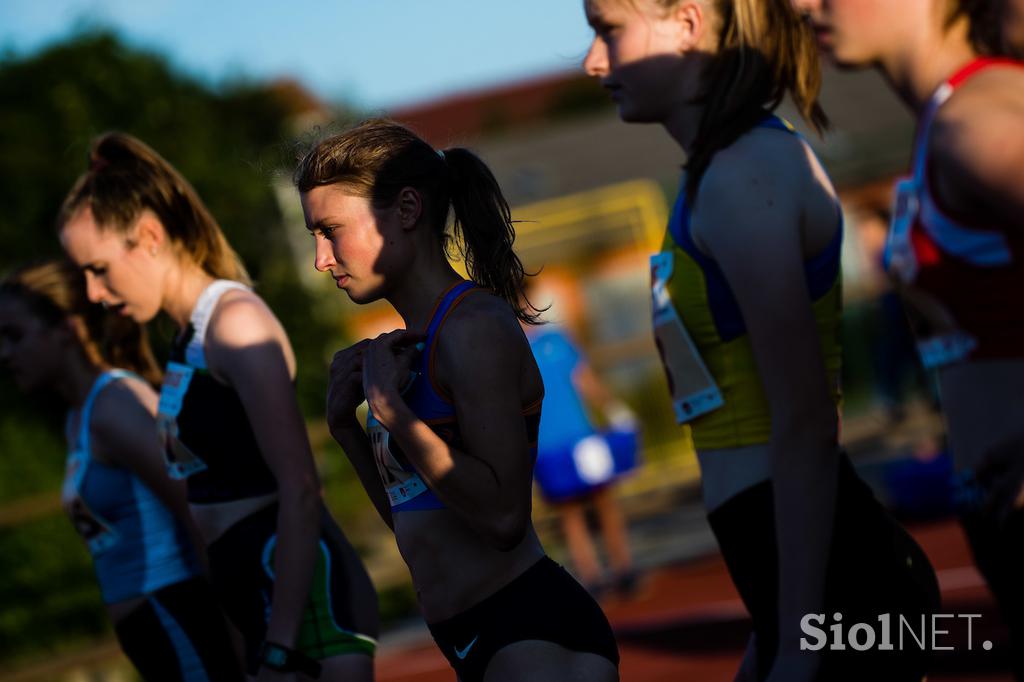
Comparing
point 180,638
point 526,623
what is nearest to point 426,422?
point 526,623

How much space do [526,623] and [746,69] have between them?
1143mm

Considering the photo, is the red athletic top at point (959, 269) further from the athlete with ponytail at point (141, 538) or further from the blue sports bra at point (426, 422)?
the athlete with ponytail at point (141, 538)

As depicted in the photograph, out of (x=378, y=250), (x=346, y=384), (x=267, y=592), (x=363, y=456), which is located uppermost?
(x=378, y=250)

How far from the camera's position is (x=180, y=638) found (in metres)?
3.72

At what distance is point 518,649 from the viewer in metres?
2.42

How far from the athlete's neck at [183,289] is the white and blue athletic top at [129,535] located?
0.61 metres

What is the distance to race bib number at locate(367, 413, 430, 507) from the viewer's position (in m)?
2.57

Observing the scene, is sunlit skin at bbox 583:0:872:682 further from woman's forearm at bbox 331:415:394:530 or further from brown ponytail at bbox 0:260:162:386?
brown ponytail at bbox 0:260:162:386

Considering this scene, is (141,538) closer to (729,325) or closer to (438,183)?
(438,183)

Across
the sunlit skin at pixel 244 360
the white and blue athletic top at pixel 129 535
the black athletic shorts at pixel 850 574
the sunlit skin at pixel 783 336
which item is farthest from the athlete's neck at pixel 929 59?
the white and blue athletic top at pixel 129 535

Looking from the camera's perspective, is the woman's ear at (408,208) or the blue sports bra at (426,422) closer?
the blue sports bra at (426,422)

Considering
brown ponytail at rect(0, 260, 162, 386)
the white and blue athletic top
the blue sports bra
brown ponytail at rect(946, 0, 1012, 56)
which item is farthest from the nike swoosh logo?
brown ponytail at rect(0, 260, 162, 386)

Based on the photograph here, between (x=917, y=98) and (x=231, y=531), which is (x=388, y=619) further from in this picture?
(x=917, y=98)

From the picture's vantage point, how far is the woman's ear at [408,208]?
2643mm
